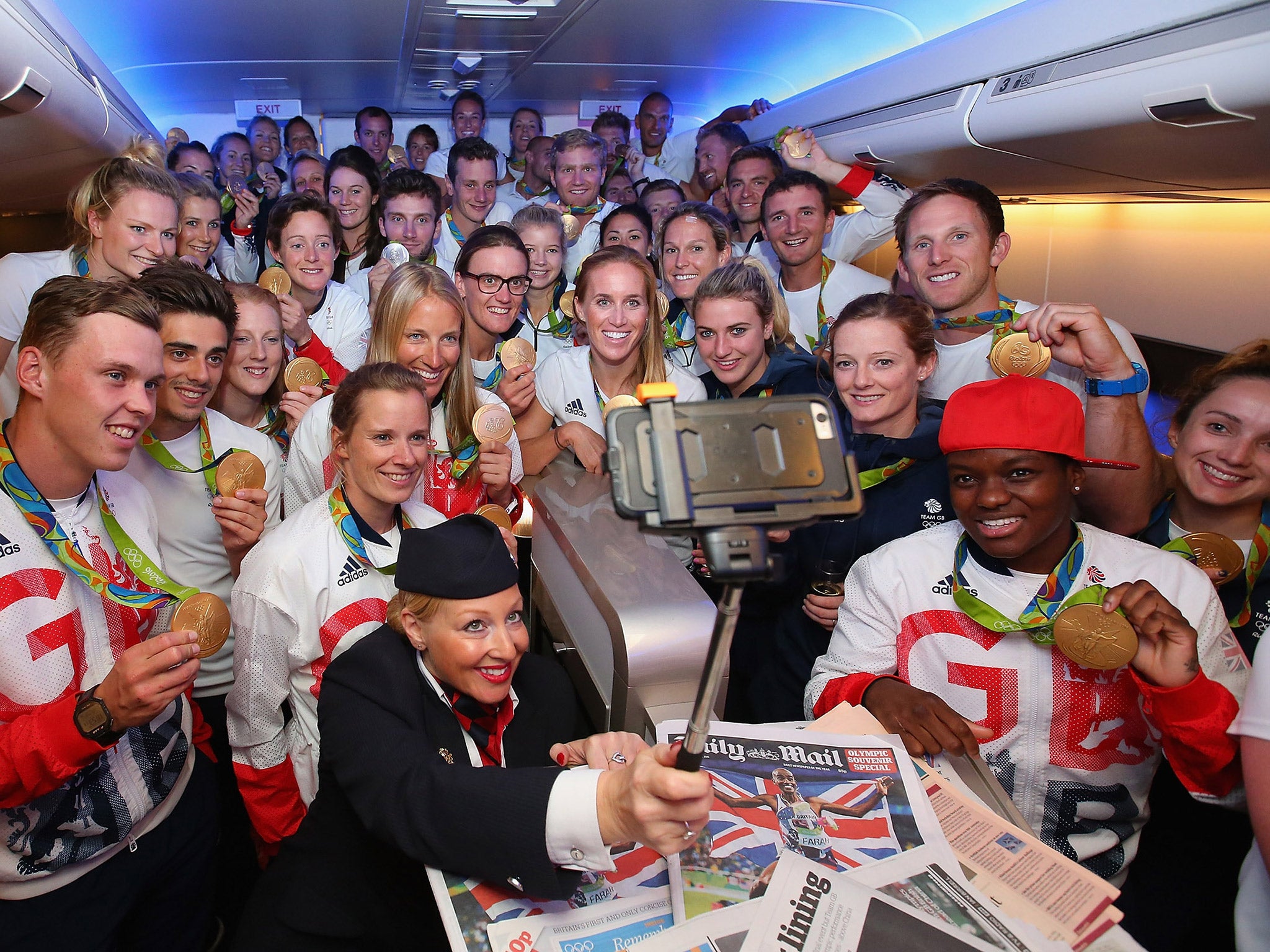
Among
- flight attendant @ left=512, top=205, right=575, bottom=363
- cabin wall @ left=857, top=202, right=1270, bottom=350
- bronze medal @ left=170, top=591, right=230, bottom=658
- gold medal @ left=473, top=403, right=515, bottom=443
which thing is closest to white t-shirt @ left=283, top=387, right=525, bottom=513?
gold medal @ left=473, top=403, right=515, bottom=443

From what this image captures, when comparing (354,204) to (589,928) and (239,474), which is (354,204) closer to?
(239,474)

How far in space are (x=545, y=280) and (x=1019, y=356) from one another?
9.96 feet

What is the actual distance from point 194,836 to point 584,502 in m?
1.69

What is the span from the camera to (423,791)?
165 centimetres

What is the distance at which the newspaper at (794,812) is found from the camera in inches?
62.1

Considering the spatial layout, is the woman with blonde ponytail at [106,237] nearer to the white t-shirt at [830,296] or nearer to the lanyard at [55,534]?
the lanyard at [55,534]

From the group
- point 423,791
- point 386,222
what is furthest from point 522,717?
point 386,222

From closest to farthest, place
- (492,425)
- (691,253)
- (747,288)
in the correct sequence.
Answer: (492,425) < (747,288) < (691,253)

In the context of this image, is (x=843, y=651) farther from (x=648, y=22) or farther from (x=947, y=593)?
(x=648, y=22)

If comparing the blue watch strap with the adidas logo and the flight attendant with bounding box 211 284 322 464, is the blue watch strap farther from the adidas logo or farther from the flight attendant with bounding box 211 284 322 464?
the flight attendant with bounding box 211 284 322 464

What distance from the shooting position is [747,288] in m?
3.78

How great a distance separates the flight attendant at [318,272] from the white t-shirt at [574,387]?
113 centimetres

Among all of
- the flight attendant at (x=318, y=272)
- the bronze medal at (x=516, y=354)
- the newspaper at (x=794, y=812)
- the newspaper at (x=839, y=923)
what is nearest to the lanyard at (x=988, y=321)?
the bronze medal at (x=516, y=354)

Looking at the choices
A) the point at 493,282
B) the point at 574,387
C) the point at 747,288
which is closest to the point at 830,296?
the point at 747,288
